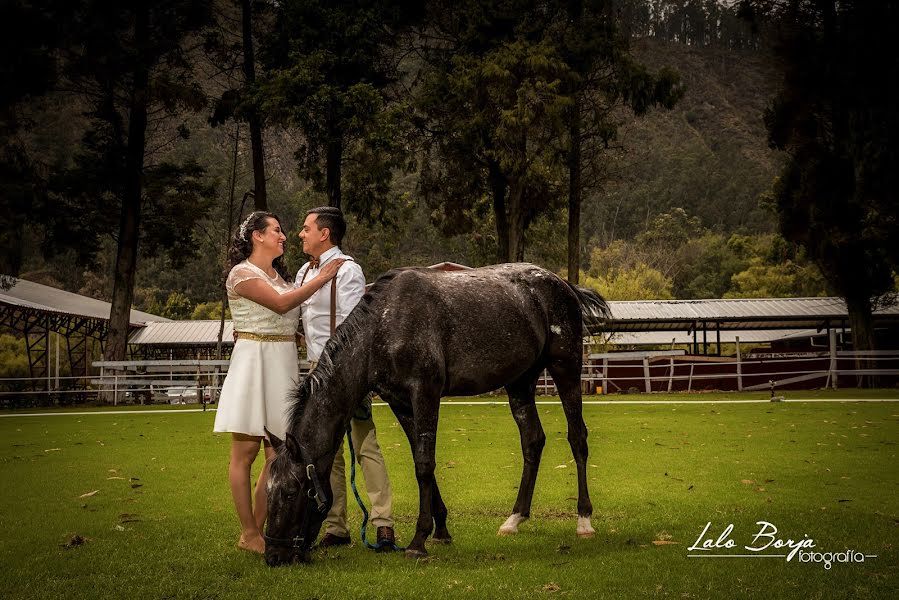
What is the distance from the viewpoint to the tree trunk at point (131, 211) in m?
28.3

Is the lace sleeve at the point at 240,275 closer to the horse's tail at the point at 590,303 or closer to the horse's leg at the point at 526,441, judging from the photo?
the horse's leg at the point at 526,441

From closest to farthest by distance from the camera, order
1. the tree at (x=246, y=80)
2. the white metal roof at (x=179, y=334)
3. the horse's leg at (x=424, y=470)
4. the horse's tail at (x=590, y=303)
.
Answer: the horse's leg at (x=424, y=470) → the horse's tail at (x=590, y=303) → the tree at (x=246, y=80) → the white metal roof at (x=179, y=334)

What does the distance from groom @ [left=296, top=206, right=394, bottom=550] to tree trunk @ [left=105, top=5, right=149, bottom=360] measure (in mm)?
23623

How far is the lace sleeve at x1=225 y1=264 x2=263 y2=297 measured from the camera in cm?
585

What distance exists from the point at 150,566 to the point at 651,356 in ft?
89.2

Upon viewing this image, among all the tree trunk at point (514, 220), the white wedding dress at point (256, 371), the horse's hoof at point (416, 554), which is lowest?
the horse's hoof at point (416, 554)

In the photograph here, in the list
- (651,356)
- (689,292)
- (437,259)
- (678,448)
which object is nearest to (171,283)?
(437,259)

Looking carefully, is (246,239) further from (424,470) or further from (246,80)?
(246,80)

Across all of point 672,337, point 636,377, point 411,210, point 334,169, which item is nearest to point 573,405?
point 636,377

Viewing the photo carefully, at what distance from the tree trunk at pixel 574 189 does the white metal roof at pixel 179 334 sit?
18861 mm

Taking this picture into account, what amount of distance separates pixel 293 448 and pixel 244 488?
71 centimetres

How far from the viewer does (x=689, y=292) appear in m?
69.5

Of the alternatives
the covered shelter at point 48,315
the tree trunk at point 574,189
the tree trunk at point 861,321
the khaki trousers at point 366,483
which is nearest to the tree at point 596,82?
the tree trunk at point 574,189

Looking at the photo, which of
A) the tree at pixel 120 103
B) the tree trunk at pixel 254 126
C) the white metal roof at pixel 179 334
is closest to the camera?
the tree trunk at pixel 254 126
